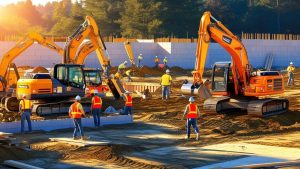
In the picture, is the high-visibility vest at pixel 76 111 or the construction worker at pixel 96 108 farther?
the construction worker at pixel 96 108

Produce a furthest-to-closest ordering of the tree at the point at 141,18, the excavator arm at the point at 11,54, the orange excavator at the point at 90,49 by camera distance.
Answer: the tree at the point at 141,18
the orange excavator at the point at 90,49
the excavator arm at the point at 11,54

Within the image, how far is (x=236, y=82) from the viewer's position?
89.1ft

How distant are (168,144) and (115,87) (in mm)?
13151

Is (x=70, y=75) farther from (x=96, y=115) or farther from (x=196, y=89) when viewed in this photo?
(x=196, y=89)

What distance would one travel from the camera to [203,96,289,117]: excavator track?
26.5m

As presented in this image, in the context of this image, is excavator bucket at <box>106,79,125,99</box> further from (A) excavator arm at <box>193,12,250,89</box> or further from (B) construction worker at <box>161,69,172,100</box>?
(A) excavator arm at <box>193,12,250,89</box>

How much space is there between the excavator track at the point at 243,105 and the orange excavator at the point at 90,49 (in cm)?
669

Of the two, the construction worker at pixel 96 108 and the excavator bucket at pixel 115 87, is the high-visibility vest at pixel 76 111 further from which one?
the excavator bucket at pixel 115 87

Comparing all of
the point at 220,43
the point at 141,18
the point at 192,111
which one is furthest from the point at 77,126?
the point at 141,18

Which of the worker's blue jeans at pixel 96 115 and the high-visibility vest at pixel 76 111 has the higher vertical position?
the high-visibility vest at pixel 76 111

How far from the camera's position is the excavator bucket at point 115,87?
109ft

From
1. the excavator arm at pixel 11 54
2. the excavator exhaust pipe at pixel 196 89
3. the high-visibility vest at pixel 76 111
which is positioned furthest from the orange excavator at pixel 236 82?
the excavator arm at pixel 11 54

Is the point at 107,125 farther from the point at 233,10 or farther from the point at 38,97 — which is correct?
the point at 233,10

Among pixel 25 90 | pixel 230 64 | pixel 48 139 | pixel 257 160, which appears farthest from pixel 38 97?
pixel 257 160
